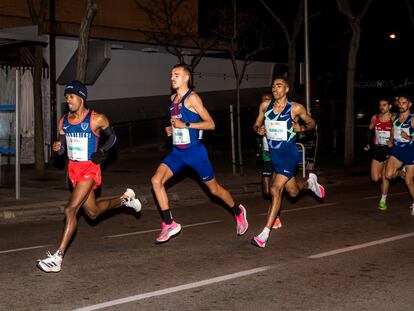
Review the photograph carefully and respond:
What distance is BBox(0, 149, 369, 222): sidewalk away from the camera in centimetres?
1300

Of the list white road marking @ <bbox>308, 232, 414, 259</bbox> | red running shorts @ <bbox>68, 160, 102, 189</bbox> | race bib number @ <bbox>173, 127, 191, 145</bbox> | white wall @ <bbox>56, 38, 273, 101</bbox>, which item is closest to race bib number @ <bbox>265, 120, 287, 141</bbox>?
race bib number @ <bbox>173, 127, 191, 145</bbox>

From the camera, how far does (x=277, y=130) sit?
9320mm

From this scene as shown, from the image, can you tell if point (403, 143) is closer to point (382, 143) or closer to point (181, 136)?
point (382, 143)

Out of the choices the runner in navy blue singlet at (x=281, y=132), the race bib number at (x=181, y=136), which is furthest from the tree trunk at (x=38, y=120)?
the runner in navy blue singlet at (x=281, y=132)

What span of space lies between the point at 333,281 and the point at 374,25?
45.1m

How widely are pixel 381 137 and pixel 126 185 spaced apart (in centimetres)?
608

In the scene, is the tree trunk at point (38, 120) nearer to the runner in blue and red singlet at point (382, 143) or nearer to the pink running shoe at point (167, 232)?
the runner in blue and red singlet at point (382, 143)

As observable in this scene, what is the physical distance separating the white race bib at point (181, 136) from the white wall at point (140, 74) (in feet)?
48.0

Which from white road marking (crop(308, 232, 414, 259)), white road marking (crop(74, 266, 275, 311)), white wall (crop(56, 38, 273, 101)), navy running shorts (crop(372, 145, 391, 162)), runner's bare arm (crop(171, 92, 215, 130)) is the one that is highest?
white wall (crop(56, 38, 273, 101))

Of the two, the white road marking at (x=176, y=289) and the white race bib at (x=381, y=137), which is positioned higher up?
the white race bib at (x=381, y=137)

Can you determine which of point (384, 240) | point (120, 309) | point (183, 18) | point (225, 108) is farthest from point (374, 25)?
point (120, 309)

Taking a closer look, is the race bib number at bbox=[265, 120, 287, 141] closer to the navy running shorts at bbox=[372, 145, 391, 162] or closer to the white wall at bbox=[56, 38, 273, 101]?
the navy running shorts at bbox=[372, 145, 391, 162]

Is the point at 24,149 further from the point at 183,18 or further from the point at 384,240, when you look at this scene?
the point at 384,240

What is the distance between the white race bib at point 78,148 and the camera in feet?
26.5
